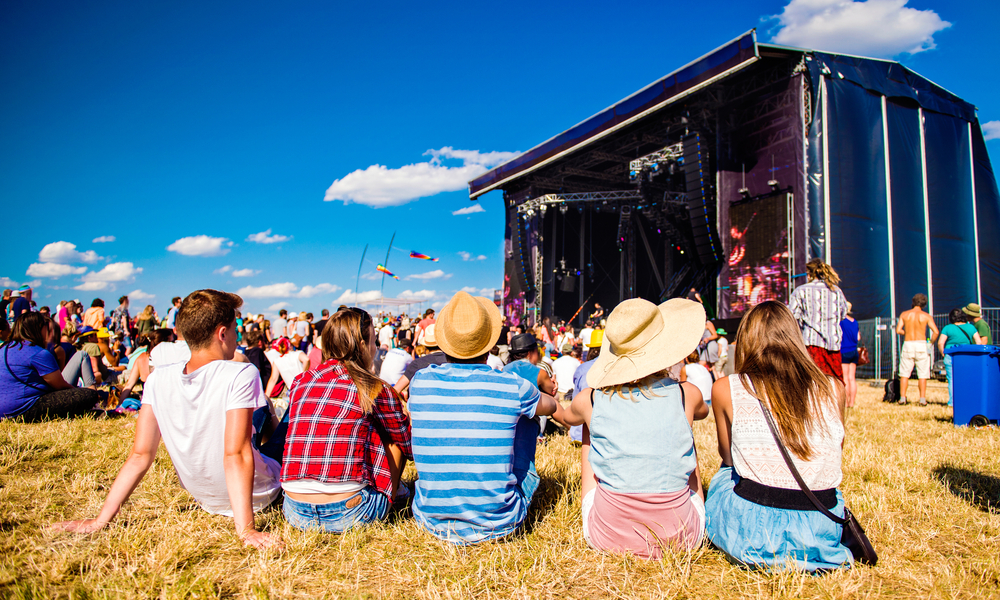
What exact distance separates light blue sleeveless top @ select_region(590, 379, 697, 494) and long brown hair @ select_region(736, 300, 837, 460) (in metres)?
0.30

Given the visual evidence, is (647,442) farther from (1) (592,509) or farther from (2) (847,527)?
(2) (847,527)

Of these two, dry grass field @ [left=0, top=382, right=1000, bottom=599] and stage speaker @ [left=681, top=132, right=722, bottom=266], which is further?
stage speaker @ [left=681, top=132, right=722, bottom=266]

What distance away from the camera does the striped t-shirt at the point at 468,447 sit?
2158mm

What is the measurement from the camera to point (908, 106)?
12.4 meters

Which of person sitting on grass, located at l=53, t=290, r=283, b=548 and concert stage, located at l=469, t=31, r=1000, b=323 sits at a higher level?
concert stage, located at l=469, t=31, r=1000, b=323

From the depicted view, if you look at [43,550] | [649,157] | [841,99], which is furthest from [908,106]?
[43,550]

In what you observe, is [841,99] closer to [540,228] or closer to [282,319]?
[540,228]

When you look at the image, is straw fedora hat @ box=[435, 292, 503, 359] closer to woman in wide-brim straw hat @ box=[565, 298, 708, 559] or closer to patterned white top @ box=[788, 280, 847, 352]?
woman in wide-brim straw hat @ box=[565, 298, 708, 559]

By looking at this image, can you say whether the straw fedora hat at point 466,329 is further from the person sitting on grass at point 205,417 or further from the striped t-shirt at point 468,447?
the person sitting on grass at point 205,417

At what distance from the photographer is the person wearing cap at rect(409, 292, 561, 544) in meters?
2.16

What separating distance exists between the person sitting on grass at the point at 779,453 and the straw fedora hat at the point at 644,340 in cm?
22

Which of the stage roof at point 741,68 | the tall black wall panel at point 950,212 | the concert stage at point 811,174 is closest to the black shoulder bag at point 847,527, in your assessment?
the concert stage at point 811,174

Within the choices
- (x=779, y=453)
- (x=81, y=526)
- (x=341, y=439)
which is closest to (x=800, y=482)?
(x=779, y=453)

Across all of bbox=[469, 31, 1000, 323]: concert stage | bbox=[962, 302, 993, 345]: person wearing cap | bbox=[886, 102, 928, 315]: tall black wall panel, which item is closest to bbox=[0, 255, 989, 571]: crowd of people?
bbox=[962, 302, 993, 345]: person wearing cap
